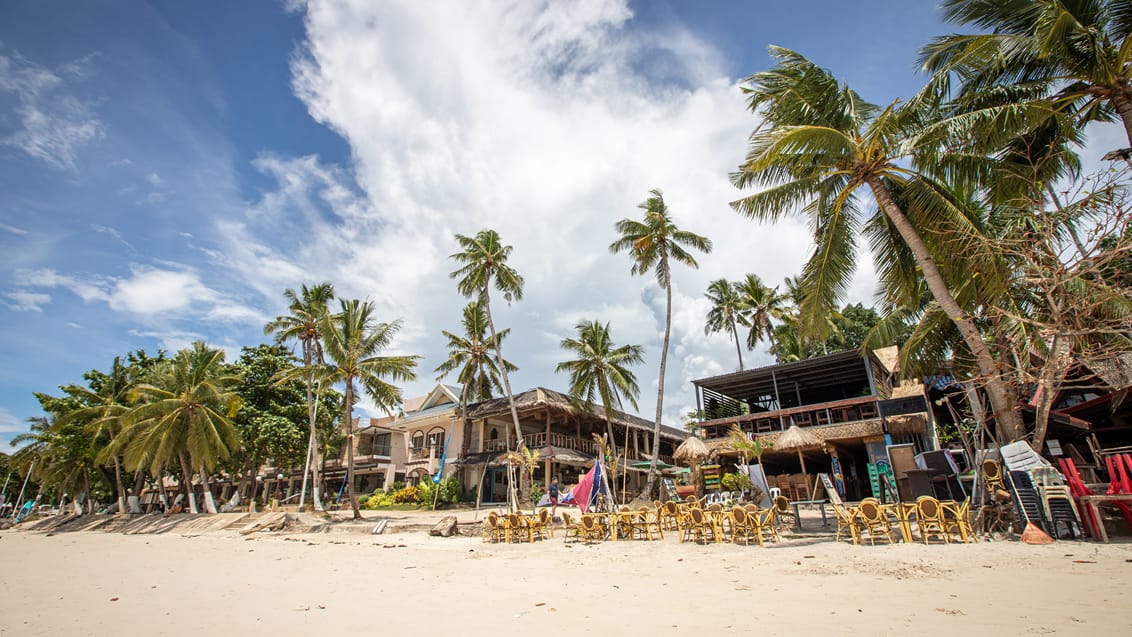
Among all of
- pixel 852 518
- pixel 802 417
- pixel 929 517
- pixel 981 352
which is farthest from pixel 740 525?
pixel 802 417

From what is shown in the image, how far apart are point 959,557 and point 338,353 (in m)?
20.0

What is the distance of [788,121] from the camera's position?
10.6 m

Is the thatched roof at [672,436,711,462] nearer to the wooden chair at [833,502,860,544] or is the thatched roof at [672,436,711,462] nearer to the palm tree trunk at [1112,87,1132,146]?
the wooden chair at [833,502,860,544]

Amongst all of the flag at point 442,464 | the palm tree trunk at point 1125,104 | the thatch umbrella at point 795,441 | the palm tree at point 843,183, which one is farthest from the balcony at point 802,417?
the flag at point 442,464

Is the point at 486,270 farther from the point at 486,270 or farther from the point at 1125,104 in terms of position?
the point at 1125,104

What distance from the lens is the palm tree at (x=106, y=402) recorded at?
2536 cm

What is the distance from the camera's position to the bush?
25250mm

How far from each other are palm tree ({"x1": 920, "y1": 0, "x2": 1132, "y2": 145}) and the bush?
25117 millimetres

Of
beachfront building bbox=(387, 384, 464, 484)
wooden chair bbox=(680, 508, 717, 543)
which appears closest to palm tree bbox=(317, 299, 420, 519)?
beachfront building bbox=(387, 384, 464, 484)

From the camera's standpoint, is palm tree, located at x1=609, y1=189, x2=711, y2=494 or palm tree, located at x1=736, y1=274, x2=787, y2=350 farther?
palm tree, located at x1=736, y1=274, x2=787, y2=350

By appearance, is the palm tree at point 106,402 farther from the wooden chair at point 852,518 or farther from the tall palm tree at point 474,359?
the wooden chair at point 852,518

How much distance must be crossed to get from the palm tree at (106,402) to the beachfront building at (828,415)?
2813 centimetres

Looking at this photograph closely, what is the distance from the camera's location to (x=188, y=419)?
22.9m

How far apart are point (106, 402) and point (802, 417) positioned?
→ 3444cm
